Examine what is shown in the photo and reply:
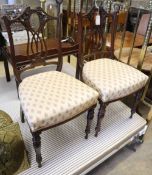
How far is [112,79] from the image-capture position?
130 cm

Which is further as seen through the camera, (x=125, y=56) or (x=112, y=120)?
(x=125, y=56)

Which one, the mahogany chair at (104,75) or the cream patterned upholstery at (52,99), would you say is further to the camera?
the mahogany chair at (104,75)

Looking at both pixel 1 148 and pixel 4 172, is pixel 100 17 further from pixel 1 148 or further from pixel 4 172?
pixel 4 172

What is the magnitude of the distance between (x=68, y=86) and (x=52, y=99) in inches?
7.0

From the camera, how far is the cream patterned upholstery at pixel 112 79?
1238 millimetres

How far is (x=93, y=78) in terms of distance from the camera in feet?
4.38

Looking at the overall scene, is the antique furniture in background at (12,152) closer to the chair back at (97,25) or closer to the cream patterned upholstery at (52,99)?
the cream patterned upholstery at (52,99)

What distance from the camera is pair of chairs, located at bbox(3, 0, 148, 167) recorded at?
3.33 feet

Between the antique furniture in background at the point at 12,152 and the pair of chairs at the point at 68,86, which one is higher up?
the pair of chairs at the point at 68,86

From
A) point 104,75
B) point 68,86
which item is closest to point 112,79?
point 104,75

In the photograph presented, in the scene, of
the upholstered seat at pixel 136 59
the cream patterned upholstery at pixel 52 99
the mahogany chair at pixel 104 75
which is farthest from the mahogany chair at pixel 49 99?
the upholstered seat at pixel 136 59

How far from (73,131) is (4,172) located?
573 millimetres

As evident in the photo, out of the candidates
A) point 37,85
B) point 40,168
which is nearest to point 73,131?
point 40,168

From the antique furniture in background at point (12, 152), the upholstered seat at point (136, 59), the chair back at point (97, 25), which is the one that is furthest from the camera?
the upholstered seat at point (136, 59)
